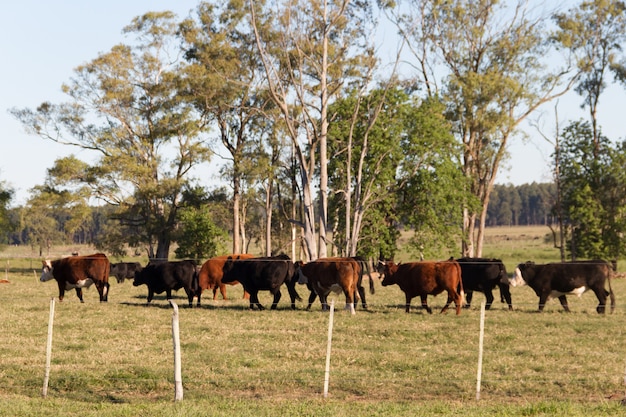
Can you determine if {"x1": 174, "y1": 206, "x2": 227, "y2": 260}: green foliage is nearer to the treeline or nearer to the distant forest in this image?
the treeline

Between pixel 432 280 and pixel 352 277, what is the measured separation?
219 cm

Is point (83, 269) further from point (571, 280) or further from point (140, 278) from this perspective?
point (571, 280)

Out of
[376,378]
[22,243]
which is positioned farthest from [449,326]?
[22,243]

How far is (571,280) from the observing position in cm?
2298

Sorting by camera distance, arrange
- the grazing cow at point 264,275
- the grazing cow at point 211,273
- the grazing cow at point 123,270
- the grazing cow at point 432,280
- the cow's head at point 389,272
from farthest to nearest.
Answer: the grazing cow at point 123,270 → the grazing cow at point 211,273 → the grazing cow at point 264,275 → the cow's head at point 389,272 → the grazing cow at point 432,280

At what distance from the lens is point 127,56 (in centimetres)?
5538

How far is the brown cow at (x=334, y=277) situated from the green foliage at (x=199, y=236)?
89.2ft

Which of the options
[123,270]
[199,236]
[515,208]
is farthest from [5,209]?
[515,208]

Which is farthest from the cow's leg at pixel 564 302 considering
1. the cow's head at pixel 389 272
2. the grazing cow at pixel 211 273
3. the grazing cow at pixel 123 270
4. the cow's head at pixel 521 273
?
the grazing cow at pixel 123 270

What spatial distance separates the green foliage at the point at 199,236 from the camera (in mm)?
51125

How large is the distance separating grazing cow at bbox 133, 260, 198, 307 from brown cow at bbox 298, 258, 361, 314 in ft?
11.0

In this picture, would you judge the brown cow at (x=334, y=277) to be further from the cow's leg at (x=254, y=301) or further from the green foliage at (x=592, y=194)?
the green foliage at (x=592, y=194)

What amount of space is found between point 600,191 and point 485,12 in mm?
12154

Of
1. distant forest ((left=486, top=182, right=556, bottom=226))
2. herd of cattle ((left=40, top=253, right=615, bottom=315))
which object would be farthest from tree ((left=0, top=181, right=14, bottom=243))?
distant forest ((left=486, top=182, right=556, bottom=226))
